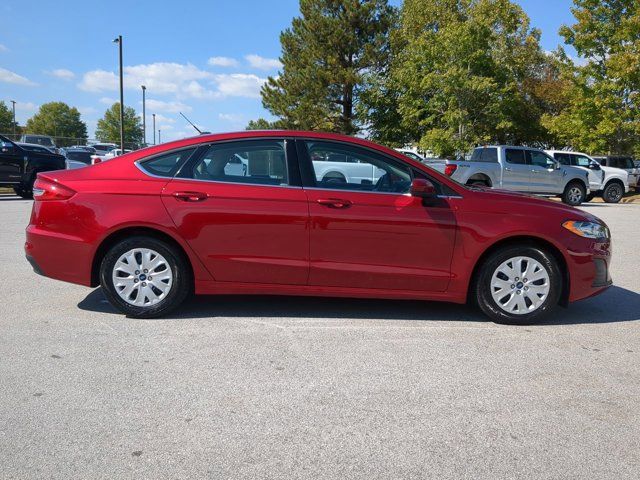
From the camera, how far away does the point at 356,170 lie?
16.5ft

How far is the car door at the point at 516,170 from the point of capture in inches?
755

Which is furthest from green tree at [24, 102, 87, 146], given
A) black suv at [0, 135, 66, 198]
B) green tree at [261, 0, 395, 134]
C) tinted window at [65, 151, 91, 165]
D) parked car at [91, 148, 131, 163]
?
black suv at [0, 135, 66, 198]

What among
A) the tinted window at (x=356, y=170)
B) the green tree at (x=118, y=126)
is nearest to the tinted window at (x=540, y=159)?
→ the tinted window at (x=356, y=170)

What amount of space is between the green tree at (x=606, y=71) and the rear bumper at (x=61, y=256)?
2632cm

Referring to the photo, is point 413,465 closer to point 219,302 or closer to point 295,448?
point 295,448

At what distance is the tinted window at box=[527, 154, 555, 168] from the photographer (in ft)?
→ 63.9

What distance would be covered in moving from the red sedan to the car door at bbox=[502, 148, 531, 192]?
1466 cm

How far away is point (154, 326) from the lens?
4855mm

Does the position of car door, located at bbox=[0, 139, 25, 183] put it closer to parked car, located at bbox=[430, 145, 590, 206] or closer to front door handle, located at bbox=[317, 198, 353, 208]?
parked car, located at bbox=[430, 145, 590, 206]

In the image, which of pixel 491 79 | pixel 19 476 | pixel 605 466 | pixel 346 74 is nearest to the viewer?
pixel 19 476

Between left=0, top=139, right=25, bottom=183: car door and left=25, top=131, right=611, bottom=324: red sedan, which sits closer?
left=25, top=131, right=611, bottom=324: red sedan

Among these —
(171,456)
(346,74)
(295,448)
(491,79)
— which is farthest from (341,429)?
(346,74)

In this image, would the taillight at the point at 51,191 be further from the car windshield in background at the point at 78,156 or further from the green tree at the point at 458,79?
the green tree at the point at 458,79

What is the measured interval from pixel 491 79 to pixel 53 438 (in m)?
29.4
